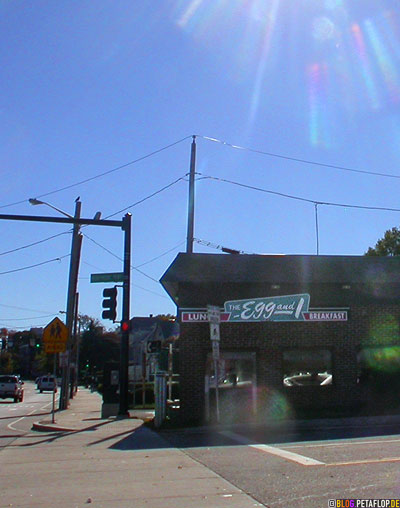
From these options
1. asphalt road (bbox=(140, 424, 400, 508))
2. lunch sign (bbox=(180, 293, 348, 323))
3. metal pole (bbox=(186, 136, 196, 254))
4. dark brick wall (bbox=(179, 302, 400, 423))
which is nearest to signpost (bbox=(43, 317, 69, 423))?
dark brick wall (bbox=(179, 302, 400, 423))

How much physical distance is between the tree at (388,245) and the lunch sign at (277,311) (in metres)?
42.3

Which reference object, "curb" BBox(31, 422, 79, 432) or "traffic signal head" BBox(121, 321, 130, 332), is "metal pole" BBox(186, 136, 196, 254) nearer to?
"traffic signal head" BBox(121, 321, 130, 332)

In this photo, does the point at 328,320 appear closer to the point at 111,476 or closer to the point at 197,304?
the point at 197,304

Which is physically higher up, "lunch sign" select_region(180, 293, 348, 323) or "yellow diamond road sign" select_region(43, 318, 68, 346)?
"lunch sign" select_region(180, 293, 348, 323)

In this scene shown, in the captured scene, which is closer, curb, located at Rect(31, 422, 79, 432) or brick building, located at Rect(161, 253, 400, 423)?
curb, located at Rect(31, 422, 79, 432)

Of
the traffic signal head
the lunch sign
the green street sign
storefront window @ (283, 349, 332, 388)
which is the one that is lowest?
storefront window @ (283, 349, 332, 388)

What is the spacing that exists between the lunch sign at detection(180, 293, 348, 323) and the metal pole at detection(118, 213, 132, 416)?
2.65m

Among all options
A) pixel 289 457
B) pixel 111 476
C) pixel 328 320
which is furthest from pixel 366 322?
pixel 111 476

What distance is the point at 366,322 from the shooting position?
21.4 m

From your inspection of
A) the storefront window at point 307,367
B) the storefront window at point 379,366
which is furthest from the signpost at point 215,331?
the storefront window at point 379,366

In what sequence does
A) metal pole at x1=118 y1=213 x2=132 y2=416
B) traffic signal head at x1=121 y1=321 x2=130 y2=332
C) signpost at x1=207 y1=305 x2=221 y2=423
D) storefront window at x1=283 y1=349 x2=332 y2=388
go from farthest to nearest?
1. metal pole at x1=118 y1=213 x2=132 y2=416
2. traffic signal head at x1=121 y1=321 x2=130 y2=332
3. storefront window at x1=283 y1=349 x2=332 y2=388
4. signpost at x1=207 y1=305 x2=221 y2=423

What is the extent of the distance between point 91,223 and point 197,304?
4060 millimetres

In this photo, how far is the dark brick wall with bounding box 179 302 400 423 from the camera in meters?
20.5

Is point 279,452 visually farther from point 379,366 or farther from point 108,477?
point 379,366
